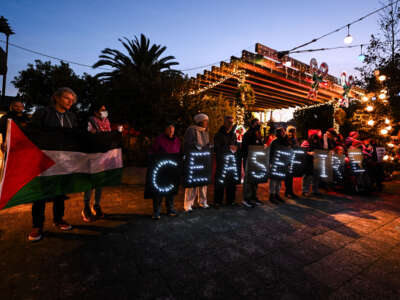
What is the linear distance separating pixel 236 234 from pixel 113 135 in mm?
2655

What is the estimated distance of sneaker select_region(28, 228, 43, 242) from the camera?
9.55 ft

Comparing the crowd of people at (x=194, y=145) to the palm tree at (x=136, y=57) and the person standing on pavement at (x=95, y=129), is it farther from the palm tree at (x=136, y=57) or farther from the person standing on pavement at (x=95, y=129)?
the palm tree at (x=136, y=57)

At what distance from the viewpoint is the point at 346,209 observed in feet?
16.0

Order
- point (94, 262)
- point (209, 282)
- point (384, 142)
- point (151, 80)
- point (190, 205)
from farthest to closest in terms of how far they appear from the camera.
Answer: point (384, 142) < point (151, 80) < point (190, 205) < point (94, 262) < point (209, 282)

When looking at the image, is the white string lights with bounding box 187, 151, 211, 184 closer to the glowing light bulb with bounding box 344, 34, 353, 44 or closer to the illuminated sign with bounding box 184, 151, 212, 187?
the illuminated sign with bounding box 184, 151, 212, 187

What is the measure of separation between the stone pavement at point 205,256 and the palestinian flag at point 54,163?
734 mm

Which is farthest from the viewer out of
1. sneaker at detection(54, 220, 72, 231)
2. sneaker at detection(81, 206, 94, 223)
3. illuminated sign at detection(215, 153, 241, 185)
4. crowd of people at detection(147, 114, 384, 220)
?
illuminated sign at detection(215, 153, 241, 185)

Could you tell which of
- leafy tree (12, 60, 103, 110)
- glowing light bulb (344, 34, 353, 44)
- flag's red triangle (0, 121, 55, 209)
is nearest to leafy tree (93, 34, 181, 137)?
flag's red triangle (0, 121, 55, 209)

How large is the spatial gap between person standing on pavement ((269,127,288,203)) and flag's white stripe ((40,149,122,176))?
Answer: 3.61 meters

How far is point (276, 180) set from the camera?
5.36 metres

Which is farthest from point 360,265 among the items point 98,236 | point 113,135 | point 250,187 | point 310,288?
point 113,135

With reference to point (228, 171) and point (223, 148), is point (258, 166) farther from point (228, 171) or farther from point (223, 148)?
point (223, 148)

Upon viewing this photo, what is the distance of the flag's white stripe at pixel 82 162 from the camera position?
2.97 m

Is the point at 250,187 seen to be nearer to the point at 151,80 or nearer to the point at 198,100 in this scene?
the point at 198,100
